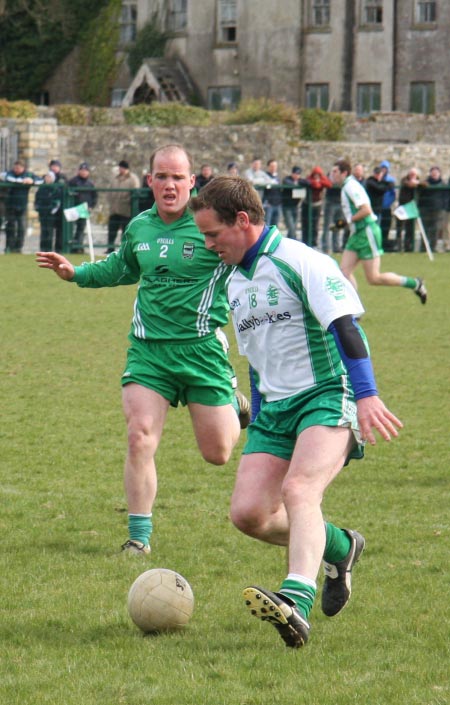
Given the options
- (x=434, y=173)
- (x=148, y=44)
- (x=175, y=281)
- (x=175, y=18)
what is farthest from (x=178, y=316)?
(x=175, y=18)

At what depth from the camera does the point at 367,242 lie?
706 inches

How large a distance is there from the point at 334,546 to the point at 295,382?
752mm

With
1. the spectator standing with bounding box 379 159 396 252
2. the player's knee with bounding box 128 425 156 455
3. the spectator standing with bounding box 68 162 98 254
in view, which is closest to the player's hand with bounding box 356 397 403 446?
the player's knee with bounding box 128 425 156 455

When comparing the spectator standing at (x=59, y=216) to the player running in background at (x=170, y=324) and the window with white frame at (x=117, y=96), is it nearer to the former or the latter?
the player running in background at (x=170, y=324)

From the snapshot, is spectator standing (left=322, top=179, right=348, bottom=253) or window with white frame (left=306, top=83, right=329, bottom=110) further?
window with white frame (left=306, top=83, right=329, bottom=110)

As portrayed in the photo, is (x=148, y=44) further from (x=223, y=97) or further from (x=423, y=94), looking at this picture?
(x=423, y=94)

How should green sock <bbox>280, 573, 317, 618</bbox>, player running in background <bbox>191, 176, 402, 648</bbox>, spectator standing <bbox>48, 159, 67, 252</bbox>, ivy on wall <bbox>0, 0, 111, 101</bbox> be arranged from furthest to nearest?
ivy on wall <bbox>0, 0, 111, 101</bbox> < spectator standing <bbox>48, 159, 67, 252</bbox> < player running in background <bbox>191, 176, 402, 648</bbox> < green sock <bbox>280, 573, 317, 618</bbox>

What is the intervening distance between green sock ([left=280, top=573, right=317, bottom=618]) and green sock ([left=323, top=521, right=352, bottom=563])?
1.75 ft

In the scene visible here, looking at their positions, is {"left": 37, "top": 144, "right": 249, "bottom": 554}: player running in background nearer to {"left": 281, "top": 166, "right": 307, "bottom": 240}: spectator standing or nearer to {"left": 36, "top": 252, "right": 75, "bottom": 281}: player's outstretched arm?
{"left": 36, "top": 252, "right": 75, "bottom": 281}: player's outstretched arm

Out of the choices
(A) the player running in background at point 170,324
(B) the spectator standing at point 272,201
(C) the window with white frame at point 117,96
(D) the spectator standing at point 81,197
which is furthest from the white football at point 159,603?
(C) the window with white frame at point 117,96

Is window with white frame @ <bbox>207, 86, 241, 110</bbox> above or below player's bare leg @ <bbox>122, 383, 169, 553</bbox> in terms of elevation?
above

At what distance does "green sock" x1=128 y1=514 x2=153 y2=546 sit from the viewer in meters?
6.97

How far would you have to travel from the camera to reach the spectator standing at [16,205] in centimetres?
2811

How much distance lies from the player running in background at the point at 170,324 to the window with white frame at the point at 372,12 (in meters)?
49.9
